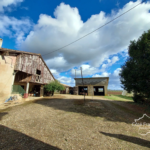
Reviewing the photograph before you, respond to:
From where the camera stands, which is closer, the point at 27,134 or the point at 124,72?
the point at 27,134

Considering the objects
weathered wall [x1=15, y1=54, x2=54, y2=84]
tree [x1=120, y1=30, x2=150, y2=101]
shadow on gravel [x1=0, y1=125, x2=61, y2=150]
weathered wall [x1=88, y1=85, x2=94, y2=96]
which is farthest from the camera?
weathered wall [x1=88, y1=85, x2=94, y2=96]

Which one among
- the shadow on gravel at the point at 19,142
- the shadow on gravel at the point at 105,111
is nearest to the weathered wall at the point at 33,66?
the shadow on gravel at the point at 105,111

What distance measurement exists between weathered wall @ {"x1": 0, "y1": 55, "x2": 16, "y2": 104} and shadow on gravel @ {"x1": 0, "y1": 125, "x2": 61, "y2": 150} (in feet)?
29.8

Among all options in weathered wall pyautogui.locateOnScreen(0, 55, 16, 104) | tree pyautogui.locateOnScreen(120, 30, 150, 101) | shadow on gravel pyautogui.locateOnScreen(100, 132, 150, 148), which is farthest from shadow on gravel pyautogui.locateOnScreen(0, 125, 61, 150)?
tree pyautogui.locateOnScreen(120, 30, 150, 101)

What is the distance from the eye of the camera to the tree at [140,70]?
878cm

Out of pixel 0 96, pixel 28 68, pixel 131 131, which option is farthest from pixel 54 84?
pixel 131 131

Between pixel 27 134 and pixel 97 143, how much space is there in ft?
11.8

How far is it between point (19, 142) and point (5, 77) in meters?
11.1

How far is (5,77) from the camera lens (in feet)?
39.3

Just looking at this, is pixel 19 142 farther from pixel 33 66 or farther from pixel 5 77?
pixel 33 66

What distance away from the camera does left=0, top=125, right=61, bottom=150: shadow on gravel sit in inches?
142

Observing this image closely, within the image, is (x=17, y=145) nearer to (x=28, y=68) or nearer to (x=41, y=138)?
(x=41, y=138)

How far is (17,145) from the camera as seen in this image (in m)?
3.75

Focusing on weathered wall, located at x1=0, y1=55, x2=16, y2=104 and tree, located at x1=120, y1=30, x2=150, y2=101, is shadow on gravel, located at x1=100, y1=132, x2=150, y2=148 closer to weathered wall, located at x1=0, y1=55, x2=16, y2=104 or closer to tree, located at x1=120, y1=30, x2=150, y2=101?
tree, located at x1=120, y1=30, x2=150, y2=101
